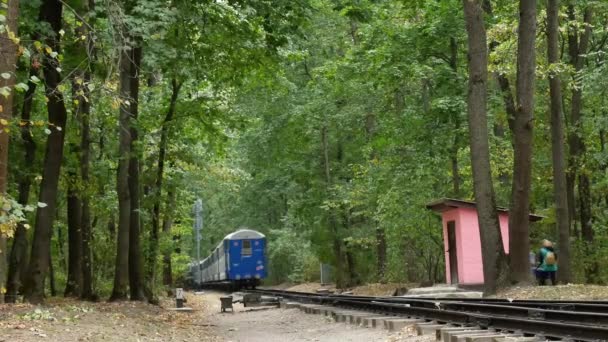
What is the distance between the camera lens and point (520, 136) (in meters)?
17.2

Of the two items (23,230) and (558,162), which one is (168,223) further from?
(558,162)

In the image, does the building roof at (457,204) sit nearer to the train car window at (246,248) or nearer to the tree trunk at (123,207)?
the tree trunk at (123,207)

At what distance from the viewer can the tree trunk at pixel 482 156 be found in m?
16.6

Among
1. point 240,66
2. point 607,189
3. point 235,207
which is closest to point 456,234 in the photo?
point 607,189

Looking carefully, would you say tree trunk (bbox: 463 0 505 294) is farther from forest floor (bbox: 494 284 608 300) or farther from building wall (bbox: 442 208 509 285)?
building wall (bbox: 442 208 509 285)

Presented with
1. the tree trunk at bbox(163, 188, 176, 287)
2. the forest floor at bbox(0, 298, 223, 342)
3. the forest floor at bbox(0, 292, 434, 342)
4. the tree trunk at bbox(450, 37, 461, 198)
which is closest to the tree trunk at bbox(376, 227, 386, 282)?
the tree trunk at bbox(450, 37, 461, 198)

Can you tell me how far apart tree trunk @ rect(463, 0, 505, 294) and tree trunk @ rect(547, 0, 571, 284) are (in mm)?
2896

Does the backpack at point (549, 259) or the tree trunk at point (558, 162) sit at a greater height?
the tree trunk at point (558, 162)

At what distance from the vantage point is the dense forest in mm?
14617

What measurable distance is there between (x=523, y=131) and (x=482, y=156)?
122 cm

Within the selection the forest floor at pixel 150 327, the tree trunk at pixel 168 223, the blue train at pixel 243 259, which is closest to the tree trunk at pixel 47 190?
the forest floor at pixel 150 327

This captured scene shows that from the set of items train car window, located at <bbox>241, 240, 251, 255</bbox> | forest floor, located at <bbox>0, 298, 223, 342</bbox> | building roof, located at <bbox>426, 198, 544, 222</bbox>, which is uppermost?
building roof, located at <bbox>426, 198, 544, 222</bbox>

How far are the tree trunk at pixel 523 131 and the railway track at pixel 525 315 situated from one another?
3.40m

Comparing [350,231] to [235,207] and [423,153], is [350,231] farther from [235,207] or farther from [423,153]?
[235,207]
